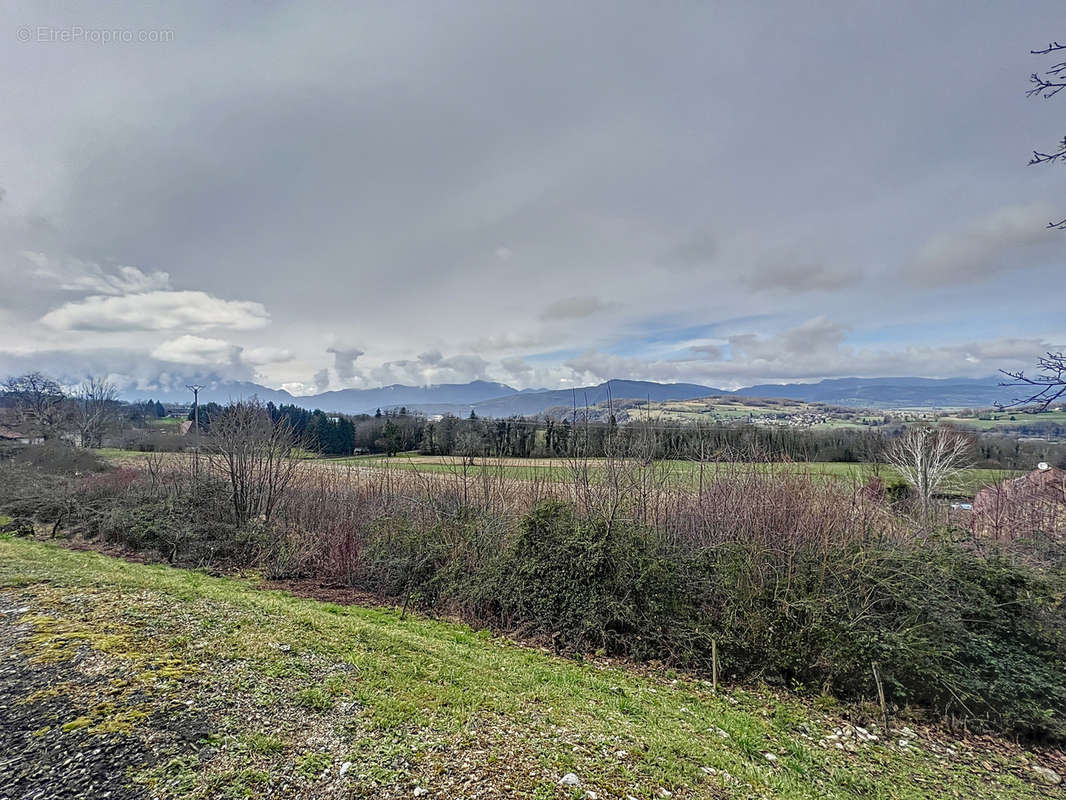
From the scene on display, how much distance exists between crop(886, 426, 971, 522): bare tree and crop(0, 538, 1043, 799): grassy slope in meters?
16.8

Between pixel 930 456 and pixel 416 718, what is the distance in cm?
2464

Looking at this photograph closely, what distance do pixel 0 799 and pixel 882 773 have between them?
7088 mm

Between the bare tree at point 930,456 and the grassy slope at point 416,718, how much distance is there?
16.8m

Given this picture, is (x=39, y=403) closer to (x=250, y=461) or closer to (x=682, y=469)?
(x=250, y=461)

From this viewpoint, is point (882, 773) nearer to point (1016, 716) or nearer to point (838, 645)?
point (838, 645)

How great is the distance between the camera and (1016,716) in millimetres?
5438

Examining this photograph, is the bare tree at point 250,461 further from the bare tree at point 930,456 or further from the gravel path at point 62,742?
the bare tree at point 930,456

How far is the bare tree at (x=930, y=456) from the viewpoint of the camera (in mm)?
18094

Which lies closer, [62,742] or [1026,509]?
[62,742]

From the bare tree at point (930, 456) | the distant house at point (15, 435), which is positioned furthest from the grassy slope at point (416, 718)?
the distant house at point (15, 435)

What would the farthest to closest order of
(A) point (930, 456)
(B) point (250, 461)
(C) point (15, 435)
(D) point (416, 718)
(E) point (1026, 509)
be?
(C) point (15, 435) → (A) point (930, 456) → (B) point (250, 461) → (E) point (1026, 509) → (D) point (416, 718)

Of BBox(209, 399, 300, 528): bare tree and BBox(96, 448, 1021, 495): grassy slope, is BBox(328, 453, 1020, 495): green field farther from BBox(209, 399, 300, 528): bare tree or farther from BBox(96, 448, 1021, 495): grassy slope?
BBox(209, 399, 300, 528): bare tree

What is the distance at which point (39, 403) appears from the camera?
1475 inches

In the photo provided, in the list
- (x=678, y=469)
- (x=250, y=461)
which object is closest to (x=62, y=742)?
(x=678, y=469)
